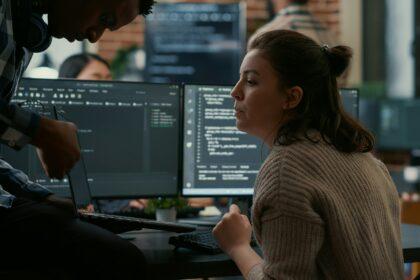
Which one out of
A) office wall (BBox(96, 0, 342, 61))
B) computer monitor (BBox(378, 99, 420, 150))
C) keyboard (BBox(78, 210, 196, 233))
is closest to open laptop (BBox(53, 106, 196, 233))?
keyboard (BBox(78, 210, 196, 233))

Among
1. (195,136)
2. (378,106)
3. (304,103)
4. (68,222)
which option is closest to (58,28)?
(68,222)

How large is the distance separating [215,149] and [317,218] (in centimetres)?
95

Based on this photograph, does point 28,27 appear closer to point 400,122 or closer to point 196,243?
point 196,243

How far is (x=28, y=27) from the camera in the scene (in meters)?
1.37

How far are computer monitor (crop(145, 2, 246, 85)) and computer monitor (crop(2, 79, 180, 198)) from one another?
2.62 meters

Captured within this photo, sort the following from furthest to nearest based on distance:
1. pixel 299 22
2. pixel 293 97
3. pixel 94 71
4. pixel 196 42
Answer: pixel 196 42, pixel 299 22, pixel 94 71, pixel 293 97

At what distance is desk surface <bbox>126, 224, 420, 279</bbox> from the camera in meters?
1.56

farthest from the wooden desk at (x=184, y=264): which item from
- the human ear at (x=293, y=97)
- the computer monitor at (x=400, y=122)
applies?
the computer monitor at (x=400, y=122)

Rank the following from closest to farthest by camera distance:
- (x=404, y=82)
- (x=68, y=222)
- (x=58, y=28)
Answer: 1. (x=68, y=222)
2. (x=58, y=28)
3. (x=404, y=82)

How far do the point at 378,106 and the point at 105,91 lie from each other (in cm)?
391

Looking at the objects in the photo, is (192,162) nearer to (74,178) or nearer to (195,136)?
(195,136)

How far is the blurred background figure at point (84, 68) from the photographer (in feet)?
11.6

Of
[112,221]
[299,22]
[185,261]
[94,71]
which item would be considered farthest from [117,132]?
[299,22]

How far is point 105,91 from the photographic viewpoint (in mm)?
2176
